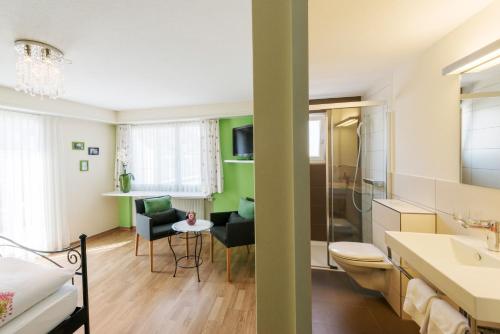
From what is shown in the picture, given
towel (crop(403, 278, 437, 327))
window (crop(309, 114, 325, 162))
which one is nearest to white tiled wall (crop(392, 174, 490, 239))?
towel (crop(403, 278, 437, 327))

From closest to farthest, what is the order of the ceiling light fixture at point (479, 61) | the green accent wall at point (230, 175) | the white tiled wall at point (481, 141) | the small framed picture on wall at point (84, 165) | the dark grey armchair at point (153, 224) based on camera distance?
the ceiling light fixture at point (479, 61)
the white tiled wall at point (481, 141)
the dark grey armchair at point (153, 224)
the small framed picture on wall at point (84, 165)
the green accent wall at point (230, 175)

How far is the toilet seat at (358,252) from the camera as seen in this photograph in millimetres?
1889

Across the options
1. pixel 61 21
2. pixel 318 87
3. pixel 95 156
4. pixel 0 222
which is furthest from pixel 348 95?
pixel 0 222

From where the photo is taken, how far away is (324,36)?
163cm

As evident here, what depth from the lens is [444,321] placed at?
3.51 ft

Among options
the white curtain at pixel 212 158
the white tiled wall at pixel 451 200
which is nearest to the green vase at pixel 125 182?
the white curtain at pixel 212 158

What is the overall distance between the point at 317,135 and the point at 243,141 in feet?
3.80

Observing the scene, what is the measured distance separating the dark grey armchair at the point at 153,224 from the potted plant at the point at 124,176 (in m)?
1.00

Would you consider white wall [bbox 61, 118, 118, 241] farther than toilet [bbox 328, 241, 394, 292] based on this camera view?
Yes

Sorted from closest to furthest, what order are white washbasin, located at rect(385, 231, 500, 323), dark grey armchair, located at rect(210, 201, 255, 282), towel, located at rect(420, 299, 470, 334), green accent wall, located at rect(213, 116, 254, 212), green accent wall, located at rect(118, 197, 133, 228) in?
white washbasin, located at rect(385, 231, 500, 323)
towel, located at rect(420, 299, 470, 334)
dark grey armchair, located at rect(210, 201, 255, 282)
green accent wall, located at rect(213, 116, 254, 212)
green accent wall, located at rect(118, 197, 133, 228)

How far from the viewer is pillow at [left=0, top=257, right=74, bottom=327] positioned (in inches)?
46.3

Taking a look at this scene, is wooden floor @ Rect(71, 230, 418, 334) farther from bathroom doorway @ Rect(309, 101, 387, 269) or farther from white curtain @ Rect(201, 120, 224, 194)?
white curtain @ Rect(201, 120, 224, 194)

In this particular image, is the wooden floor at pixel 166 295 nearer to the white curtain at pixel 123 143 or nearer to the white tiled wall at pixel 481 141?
the white curtain at pixel 123 143

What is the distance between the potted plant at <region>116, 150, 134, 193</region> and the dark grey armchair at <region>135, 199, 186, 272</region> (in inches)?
39.3
